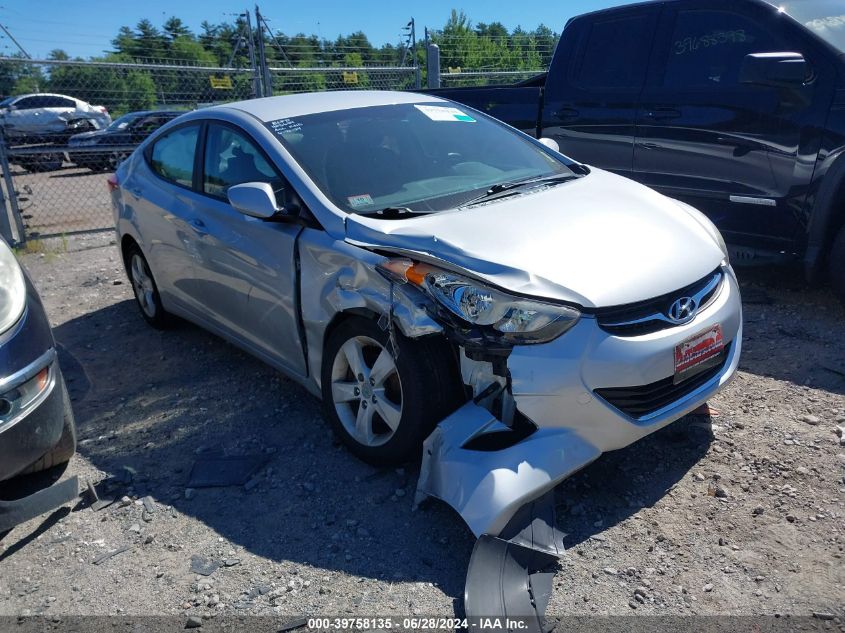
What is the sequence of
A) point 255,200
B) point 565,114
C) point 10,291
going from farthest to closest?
point 565,114
point 255,200
point 10,291

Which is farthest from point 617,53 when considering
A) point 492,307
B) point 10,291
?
point 10,291

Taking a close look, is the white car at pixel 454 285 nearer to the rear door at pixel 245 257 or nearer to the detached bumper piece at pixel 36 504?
the rear door at pixel 245 257

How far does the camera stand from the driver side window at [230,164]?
3.73m

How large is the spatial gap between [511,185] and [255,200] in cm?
130

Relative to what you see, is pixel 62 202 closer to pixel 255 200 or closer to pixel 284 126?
pixel 284 126

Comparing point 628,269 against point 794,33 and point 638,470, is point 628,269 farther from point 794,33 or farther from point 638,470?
point 794,33

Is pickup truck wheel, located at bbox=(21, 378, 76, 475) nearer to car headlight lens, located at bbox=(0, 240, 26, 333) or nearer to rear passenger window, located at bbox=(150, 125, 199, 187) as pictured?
car headlight lens, located at bbox=(0, 240, 26, 333)

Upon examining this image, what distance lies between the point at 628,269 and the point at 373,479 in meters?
1.47

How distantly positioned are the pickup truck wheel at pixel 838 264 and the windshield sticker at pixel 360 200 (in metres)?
3.07

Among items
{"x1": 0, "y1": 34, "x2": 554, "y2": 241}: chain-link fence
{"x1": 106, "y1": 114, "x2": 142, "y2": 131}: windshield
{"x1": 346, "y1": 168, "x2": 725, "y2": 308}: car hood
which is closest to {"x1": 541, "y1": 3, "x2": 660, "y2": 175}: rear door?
{"x1": 346, "y1": 168, "x2": 725, "y2": 308}: car hood

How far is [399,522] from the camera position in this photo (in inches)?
116

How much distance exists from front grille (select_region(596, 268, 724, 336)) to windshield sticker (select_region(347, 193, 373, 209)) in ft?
4.32

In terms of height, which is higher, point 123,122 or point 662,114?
point 662,114

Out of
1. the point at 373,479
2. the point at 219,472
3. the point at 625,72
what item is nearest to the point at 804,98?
the point at 625,72
